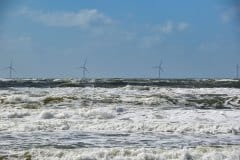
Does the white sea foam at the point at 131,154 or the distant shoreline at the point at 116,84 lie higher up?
the distant shoreline at the point at 116,84

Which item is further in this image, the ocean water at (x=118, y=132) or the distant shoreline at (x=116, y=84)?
the distant shoreline at (x=116, y=84)

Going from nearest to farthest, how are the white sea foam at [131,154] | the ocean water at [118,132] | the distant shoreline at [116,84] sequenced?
the white sea foam at [131,154] < the ocean water at [118,132] < the distant shoreline at [116,84]

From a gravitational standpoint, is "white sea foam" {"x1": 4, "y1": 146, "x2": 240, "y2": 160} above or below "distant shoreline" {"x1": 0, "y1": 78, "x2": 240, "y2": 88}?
below

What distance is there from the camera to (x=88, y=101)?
38.7 m

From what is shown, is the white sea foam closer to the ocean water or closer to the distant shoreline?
the ocean water

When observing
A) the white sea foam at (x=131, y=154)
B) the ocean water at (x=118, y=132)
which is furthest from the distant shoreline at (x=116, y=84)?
the white sea foam at (x=131, y=154)

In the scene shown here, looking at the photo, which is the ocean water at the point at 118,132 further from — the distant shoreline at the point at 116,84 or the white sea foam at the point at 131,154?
the distant shoreline at the point at 116,84

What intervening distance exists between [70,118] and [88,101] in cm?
1070

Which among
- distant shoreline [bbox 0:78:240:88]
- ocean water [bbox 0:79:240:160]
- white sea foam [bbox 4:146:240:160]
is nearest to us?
white sea foam [bbox 4:146:240:160]

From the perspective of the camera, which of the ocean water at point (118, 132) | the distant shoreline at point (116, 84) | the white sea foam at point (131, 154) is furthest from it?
the distant shoreline at point (116, 84)

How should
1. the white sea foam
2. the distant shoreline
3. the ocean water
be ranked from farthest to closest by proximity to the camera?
the distant shoreline → the ocean water → the white sea foam

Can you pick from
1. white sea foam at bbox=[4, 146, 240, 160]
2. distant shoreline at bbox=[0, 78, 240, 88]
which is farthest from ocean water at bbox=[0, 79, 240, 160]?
distant shoreline at bbox=[0, 78, 240, 88]

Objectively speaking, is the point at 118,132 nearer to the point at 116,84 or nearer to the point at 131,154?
the point at 131,154

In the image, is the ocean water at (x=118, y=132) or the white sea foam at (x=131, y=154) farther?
the ocean water at (x=118, y=132)
